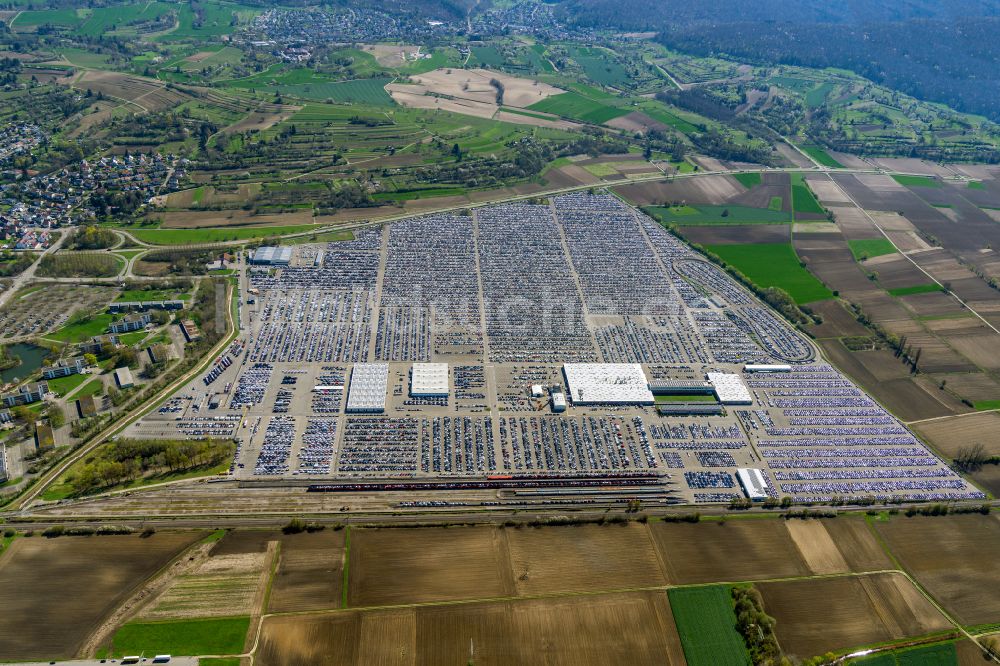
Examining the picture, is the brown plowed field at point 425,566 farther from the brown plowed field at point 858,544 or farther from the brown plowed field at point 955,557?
the brown plowed field at point 955,557

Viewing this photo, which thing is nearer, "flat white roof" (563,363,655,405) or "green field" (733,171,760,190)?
"flat white roof" (563,363,655,405)

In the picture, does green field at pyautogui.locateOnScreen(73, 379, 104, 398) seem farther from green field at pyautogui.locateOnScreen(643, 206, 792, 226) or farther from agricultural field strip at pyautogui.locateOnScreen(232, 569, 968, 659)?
green field at pyautogui.locateOnScreen(643, 206, 792, 226)

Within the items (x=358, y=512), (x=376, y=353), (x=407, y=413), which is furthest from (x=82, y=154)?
(x=358, y=512)

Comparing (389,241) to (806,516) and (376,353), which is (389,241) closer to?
(376,353)

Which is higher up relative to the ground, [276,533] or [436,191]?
[436,191]

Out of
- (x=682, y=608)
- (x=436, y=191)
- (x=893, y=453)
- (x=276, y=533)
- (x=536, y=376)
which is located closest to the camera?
(x=682, y=608)

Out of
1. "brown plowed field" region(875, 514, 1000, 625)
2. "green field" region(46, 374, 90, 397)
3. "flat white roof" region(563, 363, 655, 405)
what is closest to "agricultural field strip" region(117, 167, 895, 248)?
"green field" region(46, 374, 90, 397)
